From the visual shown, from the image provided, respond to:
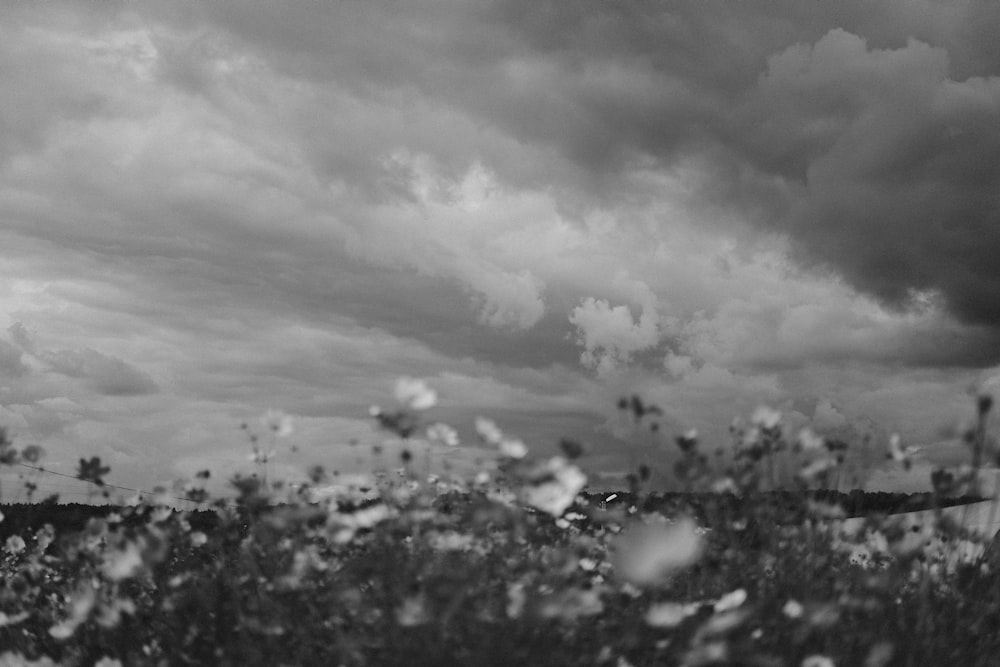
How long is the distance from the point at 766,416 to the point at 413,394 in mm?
1527

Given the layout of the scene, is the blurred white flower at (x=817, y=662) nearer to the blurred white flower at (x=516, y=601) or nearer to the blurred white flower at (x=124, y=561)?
the blurred white flower at (x=516, y=601)

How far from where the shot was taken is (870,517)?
512cm

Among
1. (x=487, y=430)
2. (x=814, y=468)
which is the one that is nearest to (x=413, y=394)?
(x=487, y=430)

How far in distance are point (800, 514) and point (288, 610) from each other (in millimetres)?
2448

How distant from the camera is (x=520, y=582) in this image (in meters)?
3.48

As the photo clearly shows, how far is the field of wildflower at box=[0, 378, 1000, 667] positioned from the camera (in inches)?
119

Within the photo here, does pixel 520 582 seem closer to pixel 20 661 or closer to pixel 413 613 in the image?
pixel 413 613

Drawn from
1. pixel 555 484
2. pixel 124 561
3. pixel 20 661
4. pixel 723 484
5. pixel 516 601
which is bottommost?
pixel 20 661

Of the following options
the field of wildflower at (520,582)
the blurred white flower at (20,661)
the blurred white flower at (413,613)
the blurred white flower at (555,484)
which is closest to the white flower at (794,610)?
the field of wildflower at (520,582)

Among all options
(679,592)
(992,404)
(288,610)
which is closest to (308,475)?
(288,610)

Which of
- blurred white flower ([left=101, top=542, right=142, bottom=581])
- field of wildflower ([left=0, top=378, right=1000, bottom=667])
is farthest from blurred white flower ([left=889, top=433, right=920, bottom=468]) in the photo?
blurred white flower ([left=101, top=542, right=142, bottom=581])

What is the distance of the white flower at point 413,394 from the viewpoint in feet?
11.2

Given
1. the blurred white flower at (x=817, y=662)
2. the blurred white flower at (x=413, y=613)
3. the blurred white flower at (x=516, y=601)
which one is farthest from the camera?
the blurred white flower at (x=817, y=662)

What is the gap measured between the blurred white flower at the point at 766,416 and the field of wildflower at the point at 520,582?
13 mm
